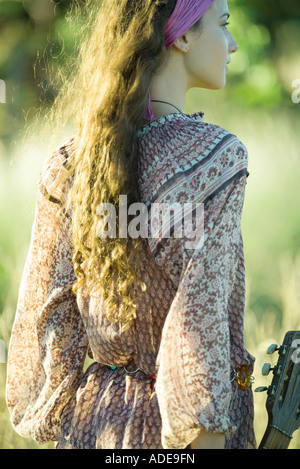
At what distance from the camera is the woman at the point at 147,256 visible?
129 centimetres

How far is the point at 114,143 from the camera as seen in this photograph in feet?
4.56

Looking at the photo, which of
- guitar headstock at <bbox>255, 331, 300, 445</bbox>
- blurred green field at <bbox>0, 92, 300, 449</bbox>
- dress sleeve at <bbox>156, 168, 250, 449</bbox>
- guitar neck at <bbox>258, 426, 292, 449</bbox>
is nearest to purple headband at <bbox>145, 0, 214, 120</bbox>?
dress sleeve at <bbox>156, 168, 250, 449</bbox>

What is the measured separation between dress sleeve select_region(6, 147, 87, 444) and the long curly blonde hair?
4.1 inches

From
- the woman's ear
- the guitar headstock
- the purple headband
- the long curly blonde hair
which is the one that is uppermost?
the purple headband

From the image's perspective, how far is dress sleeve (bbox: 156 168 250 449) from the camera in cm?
127

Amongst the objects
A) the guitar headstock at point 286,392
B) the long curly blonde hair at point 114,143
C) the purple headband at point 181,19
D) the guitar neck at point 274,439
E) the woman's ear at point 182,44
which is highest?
the purple headband at point 181,19

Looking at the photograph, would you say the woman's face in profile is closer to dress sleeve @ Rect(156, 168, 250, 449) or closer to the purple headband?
the purple headband

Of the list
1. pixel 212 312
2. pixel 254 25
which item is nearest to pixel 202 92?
pixel 254 25

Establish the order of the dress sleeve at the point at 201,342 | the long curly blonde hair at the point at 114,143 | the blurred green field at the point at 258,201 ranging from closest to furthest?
the dress sleeve at the point at 201,342, the long curly blonde hair at the point at 114,143, the blurred green field at the point at 258,201

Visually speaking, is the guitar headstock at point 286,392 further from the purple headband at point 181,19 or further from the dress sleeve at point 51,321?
the purple headband at point 181,19

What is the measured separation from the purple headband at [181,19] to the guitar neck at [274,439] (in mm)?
685

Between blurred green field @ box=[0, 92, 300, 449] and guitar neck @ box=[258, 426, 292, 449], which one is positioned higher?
blurred green field @ box=[0, 92, 300, 449]

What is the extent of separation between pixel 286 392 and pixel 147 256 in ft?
1.32

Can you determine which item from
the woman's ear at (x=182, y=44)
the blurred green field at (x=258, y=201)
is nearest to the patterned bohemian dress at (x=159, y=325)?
the woman's ear at (x=182, y=44)
